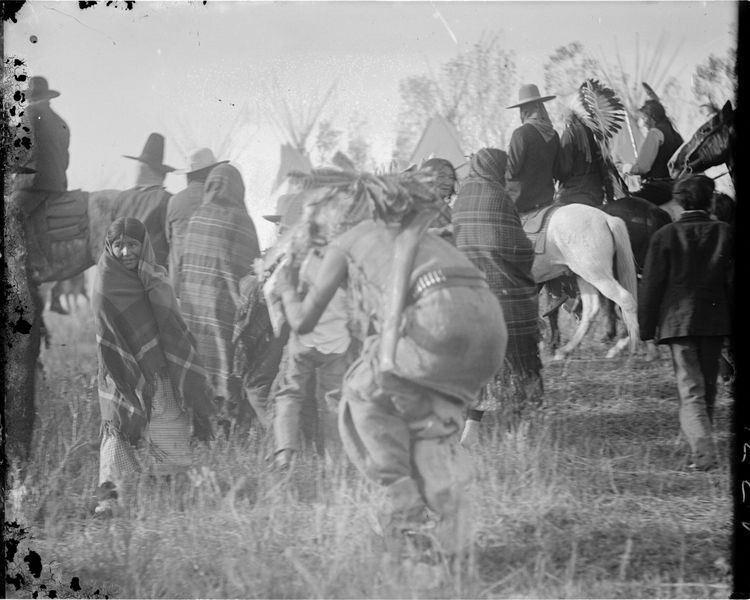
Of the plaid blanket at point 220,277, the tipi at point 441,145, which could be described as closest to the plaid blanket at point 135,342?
the plaid blanket at point 220,277

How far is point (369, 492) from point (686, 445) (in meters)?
1.61

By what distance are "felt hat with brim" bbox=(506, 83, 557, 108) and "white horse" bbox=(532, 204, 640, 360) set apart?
0.73m

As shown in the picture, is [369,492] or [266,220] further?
[266,220]

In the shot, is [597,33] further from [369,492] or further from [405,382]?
[369,492]

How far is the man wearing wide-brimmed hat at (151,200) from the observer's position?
4.89m

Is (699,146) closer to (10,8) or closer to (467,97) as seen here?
(467,97)

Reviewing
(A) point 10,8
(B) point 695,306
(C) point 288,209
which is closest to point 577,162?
(B) point 695,306

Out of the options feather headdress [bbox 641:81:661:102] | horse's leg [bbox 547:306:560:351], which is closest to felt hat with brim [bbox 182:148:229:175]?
horse's leg [bbox 547:306:560:351]

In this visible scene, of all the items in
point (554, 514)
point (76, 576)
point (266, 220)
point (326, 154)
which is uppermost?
point (326, 154)

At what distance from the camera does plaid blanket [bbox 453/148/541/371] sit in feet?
15.4

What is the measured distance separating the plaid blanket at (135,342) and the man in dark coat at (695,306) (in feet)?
8.07

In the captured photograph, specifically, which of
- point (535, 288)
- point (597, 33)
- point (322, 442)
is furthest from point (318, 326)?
Result: point (597, 33)

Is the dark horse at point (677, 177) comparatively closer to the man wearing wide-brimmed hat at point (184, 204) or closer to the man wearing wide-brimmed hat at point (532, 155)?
the man wearing wide-brimmed hat at point (532, 155)

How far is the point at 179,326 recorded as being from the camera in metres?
4.76
